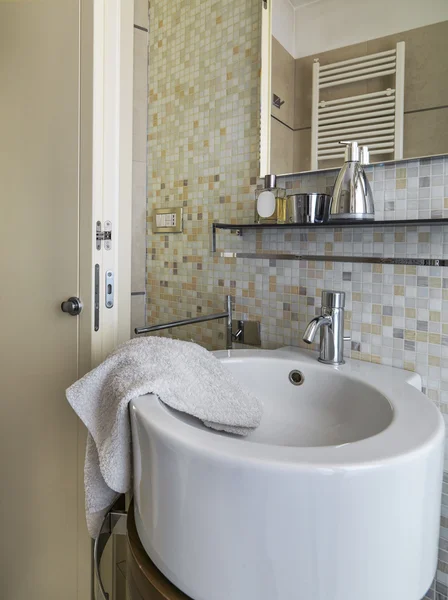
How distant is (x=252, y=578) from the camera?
0.48m

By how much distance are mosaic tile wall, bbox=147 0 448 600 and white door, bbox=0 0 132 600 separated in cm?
35

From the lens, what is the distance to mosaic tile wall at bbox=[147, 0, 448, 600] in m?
0.93

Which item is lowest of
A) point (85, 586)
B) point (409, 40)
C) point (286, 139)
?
point (85, 586)

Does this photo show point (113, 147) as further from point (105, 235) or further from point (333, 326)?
point (333, 326)

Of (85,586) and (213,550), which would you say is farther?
(85,586)

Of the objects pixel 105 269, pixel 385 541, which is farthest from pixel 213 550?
pixel 105 269

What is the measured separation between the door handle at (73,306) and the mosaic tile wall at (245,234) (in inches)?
16.2

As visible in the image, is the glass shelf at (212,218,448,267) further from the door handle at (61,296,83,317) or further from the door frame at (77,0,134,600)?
the door handle at (61,296,83,317)

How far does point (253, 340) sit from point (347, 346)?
0.29m

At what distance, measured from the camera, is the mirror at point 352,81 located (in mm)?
927

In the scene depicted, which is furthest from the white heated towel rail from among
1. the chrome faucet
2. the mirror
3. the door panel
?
the door panel

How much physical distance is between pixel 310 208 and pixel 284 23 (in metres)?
0.53

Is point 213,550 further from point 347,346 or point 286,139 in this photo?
point 286,139

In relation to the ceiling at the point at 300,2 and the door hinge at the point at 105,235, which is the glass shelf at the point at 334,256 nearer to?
the door hinge at the point at 105,235
